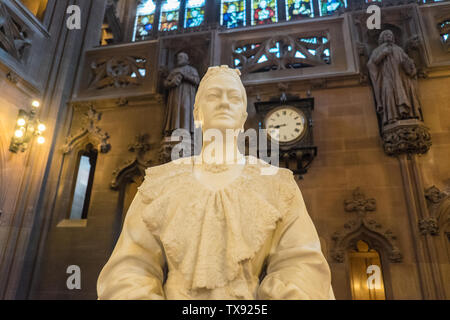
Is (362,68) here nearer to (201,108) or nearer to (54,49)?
(201,108)

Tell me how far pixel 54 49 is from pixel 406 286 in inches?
277

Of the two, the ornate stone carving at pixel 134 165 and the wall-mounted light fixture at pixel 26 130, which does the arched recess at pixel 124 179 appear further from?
the wall-mounted light fixture at pixel 26 130

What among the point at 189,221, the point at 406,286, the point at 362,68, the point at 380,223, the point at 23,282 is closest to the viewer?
the point at 189,221

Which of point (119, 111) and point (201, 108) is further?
point (119, 111)

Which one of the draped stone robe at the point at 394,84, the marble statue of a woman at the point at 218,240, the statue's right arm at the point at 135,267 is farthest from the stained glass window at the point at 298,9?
the statue's right arm at the point at 135,267

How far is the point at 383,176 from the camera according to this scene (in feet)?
15.8

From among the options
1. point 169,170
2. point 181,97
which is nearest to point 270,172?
point 169,170

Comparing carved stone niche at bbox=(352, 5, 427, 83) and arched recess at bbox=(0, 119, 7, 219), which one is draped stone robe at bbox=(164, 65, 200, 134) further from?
carved stone niche at bbox=(352, 5, 427, 83)

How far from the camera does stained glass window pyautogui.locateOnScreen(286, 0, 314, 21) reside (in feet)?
26.0

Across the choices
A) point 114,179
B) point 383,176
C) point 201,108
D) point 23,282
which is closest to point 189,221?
point 201,108

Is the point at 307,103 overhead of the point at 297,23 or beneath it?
beneath

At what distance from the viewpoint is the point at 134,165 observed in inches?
229

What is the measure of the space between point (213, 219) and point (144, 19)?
925cm

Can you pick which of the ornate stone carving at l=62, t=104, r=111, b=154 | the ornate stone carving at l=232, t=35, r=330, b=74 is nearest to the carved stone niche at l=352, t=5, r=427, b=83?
the ornate stone carving at l=232, t=35, r=330, b=74
